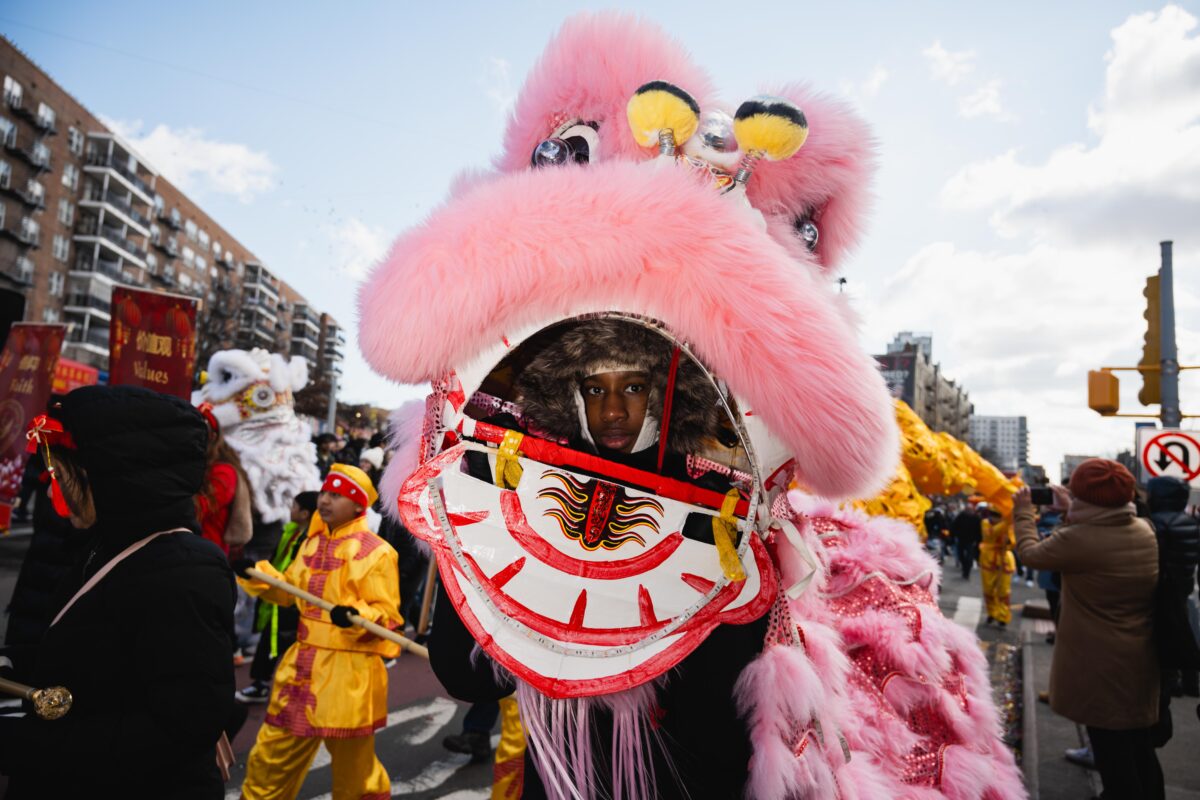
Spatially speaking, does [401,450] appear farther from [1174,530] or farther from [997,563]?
[997,563]

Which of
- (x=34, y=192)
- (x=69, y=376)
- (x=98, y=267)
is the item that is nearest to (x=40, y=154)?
(x=34, y=192)

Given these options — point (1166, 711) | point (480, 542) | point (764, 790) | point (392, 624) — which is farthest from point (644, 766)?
point (1166, 711)

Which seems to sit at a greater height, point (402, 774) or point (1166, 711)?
point (1166, 711)

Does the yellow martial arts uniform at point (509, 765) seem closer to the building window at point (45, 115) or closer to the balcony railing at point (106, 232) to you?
the building window at point (45, 115)

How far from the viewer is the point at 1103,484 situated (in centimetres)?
354

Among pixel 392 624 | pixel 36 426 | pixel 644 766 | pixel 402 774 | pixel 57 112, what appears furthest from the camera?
pixel 57 112

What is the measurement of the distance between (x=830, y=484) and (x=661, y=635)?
0.44m

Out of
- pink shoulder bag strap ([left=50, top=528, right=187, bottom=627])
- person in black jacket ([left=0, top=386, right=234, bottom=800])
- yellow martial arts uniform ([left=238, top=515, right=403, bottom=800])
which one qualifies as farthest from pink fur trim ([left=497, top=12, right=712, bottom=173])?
yellow martial arts uniform ([left=238, top=515, right=403, bottom=800])

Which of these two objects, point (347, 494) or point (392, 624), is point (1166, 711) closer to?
point (392, 624)

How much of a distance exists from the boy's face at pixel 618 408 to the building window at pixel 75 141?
63152mm

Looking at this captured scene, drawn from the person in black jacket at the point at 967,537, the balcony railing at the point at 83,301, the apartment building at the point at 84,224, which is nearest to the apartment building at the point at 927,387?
the person in black jacket at the point at 967,537

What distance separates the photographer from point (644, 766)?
4.53 ft

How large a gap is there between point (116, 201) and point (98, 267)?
6.34 meters

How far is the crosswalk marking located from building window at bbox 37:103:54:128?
2271 inches
